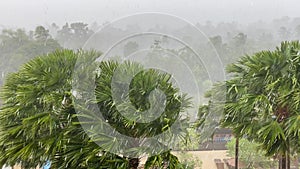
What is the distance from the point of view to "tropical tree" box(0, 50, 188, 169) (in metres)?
1.69

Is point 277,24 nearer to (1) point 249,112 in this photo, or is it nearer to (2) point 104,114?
(1) point 249,112

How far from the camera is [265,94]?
216 centimetres

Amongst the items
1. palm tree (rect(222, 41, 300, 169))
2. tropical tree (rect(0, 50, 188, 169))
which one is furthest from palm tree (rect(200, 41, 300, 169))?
tropical tree (rect(0, 50, 188, 169))

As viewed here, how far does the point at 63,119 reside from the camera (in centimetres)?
181

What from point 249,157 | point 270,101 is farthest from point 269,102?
point 249,157

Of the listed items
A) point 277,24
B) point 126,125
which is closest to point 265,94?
point 126,125

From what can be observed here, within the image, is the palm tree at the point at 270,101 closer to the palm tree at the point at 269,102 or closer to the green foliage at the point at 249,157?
the palm tree at the point at 269,102

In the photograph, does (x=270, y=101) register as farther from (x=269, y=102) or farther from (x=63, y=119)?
(x=63, y=119)

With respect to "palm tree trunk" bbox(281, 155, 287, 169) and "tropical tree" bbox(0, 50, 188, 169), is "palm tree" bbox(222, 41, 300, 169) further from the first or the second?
"tropical tree" bbox(0, 50, 188, 169)

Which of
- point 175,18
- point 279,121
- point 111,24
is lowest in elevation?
point 279,121

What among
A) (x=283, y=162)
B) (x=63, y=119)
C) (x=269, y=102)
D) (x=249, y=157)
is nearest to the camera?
(x=63, y=119)

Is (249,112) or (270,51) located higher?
(270,51)

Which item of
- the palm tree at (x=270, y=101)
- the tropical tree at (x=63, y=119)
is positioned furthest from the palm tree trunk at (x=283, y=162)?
the tropical tree at (x=63, y=119)

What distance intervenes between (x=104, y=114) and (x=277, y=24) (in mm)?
2869
